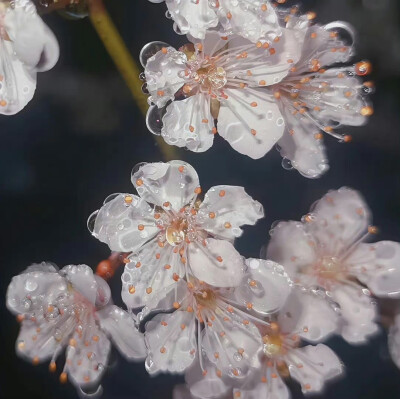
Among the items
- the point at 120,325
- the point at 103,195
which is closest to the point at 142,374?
the point at 120,325

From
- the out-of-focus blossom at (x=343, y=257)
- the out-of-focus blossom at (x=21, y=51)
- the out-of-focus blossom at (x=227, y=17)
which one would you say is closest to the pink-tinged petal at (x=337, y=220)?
the out-of-focus blossom at (x=343, y=257)

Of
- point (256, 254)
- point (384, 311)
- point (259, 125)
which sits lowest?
point (384, 311)

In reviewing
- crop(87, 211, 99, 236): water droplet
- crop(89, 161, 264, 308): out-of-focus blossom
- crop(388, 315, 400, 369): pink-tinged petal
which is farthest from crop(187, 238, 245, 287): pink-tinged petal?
crop(388, 315, 400, 369): pink-tinged petal

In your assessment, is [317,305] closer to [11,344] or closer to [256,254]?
[256,254]

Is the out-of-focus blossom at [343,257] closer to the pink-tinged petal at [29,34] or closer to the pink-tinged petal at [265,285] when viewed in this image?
the pink-tinged petal at [265,285]

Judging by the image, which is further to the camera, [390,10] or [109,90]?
[390,10]

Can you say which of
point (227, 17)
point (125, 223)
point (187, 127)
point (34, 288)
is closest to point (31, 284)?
point (34, 288)

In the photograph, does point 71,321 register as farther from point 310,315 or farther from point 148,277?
point 310,315
